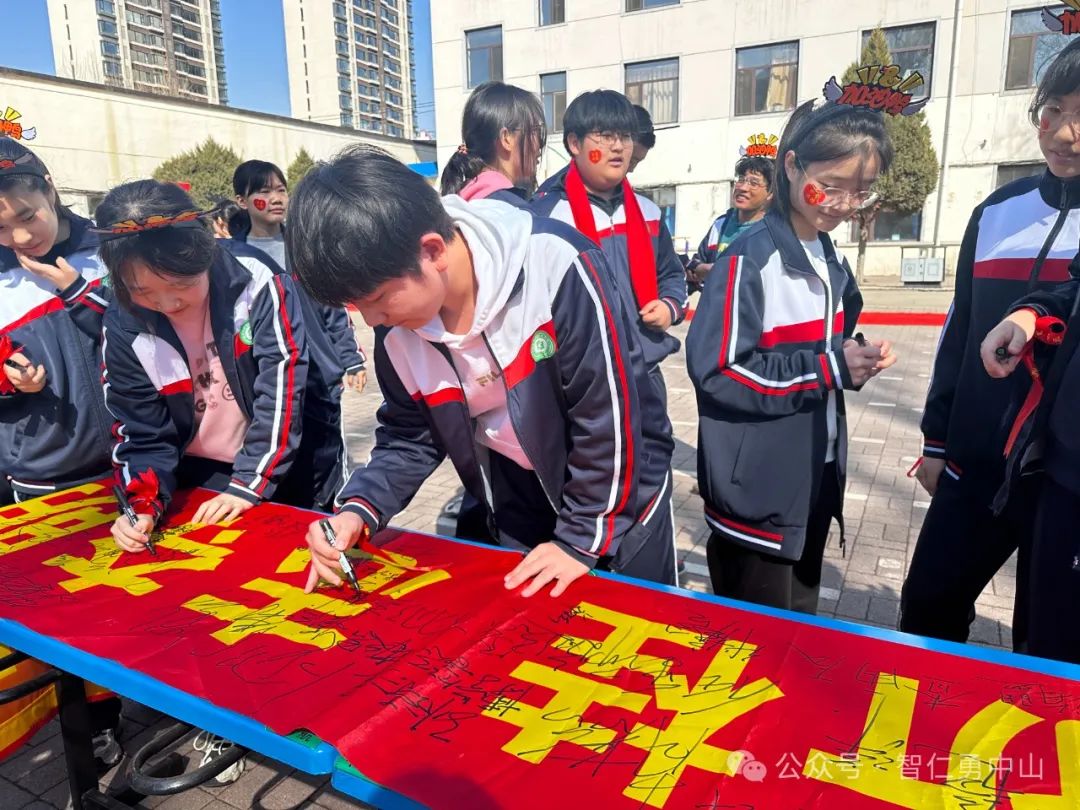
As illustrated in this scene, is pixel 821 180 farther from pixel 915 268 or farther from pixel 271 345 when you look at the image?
pixel 915 268

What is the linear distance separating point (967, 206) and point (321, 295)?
18563mm

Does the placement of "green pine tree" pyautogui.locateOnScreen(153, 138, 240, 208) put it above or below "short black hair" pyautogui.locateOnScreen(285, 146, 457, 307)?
above

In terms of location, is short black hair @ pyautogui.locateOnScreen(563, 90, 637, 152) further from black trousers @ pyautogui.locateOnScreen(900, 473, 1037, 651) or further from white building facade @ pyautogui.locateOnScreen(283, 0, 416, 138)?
white building facade @ pyautogui.locateOnScreen(283, 0, 416, 138)

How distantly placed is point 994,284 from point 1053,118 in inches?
14.4

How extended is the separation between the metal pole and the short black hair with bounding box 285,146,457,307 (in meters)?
18.2

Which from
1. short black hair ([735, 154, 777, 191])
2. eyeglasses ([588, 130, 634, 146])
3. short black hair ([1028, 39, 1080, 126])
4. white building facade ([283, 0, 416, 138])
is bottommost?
short black hair ([1028, 39, 1080, 126])

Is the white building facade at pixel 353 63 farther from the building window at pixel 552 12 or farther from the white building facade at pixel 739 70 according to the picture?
the building window at pixel 552 12

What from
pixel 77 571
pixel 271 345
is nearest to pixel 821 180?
pixel 271 345

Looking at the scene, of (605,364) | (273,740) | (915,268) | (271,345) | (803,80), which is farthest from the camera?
(803,80)

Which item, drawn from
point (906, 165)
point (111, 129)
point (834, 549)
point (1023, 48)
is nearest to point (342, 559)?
point (834, 549)

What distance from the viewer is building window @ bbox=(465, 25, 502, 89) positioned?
20375 mm

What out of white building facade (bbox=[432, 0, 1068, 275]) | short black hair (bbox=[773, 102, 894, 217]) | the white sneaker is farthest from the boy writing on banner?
white building facade (bbox=[432, 0, 1068, 275])

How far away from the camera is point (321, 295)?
4.05ft

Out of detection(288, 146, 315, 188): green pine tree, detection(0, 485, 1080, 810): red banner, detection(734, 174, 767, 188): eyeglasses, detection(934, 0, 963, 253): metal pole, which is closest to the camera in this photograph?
detection(0, 485, 1080, 810): red banner
